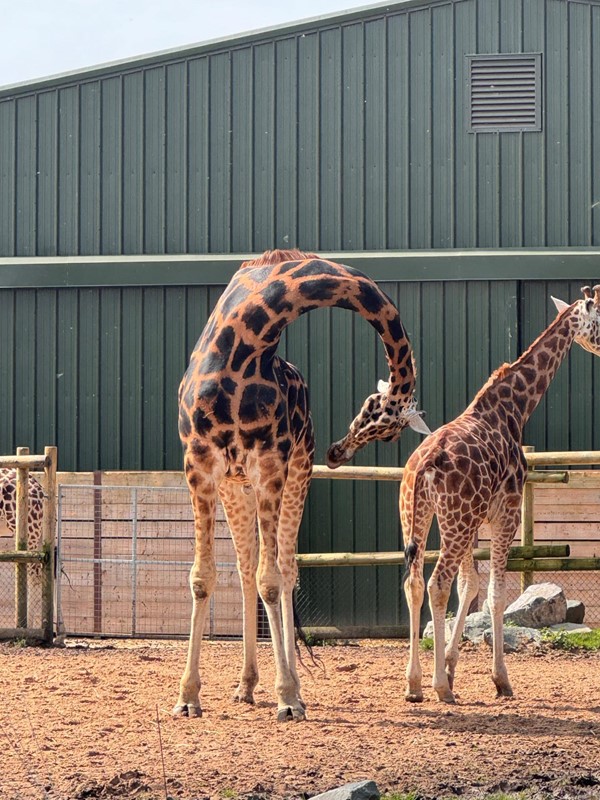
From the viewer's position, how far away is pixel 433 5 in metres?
14.3

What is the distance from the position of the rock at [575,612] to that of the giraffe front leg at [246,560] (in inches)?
198

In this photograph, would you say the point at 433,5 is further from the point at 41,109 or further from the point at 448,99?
the point at 41,109

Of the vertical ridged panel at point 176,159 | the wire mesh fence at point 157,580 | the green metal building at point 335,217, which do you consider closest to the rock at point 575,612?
the wire mesh fence at point 157,580

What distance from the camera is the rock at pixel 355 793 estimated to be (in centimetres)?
518

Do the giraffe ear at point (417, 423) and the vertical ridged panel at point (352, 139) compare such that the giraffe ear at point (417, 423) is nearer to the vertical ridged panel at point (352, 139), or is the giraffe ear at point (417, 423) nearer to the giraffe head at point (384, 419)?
the giraffe head at point (384, 419)

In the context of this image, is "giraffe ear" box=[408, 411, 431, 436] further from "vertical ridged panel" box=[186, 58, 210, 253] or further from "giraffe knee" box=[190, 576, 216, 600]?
"vertical ridged panel" box=[186, 58, 210, 253]

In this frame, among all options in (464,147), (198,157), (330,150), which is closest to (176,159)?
(198,157)

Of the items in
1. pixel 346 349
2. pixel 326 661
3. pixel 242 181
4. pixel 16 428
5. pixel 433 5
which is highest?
pixel 433 5

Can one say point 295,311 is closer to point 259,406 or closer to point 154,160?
point 259,406

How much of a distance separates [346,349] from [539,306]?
2.34m

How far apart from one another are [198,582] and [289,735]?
1.11 m

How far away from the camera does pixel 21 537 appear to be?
1160 centimetres

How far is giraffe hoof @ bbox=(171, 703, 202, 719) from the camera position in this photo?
24.0ft

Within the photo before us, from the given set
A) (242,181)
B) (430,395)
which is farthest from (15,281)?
(430,395)
